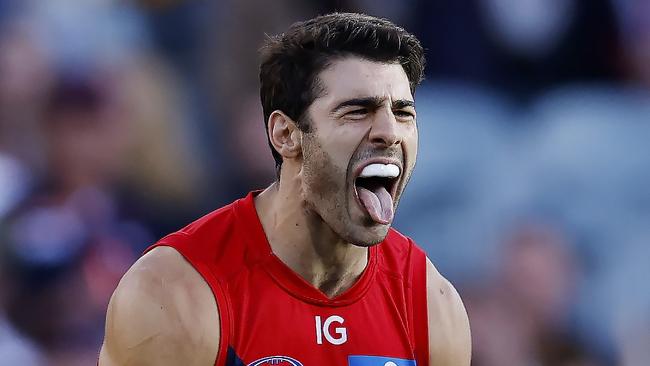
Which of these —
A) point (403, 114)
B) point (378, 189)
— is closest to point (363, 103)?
point (403, 114)

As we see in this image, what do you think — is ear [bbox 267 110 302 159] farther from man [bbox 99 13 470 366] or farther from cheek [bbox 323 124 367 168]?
cheek [bbox 323 124 367 168]

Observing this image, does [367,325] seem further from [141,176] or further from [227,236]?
[141,176]

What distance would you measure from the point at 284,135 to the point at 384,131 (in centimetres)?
37

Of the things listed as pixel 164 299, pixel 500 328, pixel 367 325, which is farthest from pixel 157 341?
pixel 500 328

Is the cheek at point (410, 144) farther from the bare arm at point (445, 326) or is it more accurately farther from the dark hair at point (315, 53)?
the bare arm at point (445, 326)

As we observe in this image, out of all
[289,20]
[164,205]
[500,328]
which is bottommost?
[500,328]

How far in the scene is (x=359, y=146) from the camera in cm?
370

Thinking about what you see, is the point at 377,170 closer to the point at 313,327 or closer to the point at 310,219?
the point at 310,219

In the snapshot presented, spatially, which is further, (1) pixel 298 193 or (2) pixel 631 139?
(2) pixel 631 139

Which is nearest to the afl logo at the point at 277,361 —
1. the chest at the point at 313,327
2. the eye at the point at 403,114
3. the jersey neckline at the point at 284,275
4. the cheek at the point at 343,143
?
the chest at the point at 313,327

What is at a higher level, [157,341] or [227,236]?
[227,236]

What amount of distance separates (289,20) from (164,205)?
1483mm

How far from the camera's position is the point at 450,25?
7898mm

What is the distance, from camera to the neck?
3.90 meters
